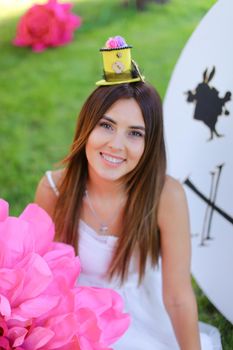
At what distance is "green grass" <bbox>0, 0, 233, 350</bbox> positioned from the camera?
2.70 m

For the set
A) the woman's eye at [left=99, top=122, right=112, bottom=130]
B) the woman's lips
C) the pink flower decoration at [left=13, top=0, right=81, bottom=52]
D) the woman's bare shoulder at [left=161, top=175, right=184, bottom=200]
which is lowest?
the woman's bare shoulder at [left=161, top=175, right=184, bottom=200]

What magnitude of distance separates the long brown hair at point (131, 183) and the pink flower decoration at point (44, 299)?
35 centimetres

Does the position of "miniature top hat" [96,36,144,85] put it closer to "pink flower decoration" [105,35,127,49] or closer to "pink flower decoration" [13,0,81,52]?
"pink flower decoration" [105,35,127,49]

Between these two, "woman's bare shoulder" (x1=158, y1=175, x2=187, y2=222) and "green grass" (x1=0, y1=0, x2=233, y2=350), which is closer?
"woman's bare shoulder" (x1=158, y1=175, x2=187, y2=222)

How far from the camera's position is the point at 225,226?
147 centimetres

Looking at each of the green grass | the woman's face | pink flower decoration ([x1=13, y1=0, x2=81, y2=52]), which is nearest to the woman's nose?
the woman's face

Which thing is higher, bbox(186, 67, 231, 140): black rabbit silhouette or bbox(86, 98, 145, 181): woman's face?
bbox(186, 67, 231, 140): black rabbit silhouette

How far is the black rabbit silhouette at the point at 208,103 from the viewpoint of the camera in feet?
4.70

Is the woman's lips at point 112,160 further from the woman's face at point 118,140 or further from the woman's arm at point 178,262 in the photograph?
the woman's arm at point 178,262

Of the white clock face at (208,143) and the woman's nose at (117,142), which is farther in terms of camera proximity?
the white clock face at (208,143)

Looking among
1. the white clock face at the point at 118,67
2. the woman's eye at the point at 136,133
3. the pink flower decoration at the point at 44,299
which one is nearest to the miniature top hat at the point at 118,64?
the white clock face at the point at 118,67

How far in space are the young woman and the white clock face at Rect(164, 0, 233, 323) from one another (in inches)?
4.4

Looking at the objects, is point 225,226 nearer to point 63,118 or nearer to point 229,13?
point 229,13

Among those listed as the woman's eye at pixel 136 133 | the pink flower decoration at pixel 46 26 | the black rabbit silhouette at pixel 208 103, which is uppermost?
the pink flower decoration at pixel 46 26
